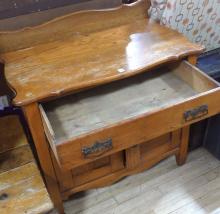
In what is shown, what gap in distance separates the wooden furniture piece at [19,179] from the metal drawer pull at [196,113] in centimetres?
53

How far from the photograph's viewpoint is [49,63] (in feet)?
3.51

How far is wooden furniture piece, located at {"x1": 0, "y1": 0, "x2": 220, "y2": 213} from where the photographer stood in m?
0.92

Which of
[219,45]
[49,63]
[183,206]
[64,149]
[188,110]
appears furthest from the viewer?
[219,45]

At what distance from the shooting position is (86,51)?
1.13 meters

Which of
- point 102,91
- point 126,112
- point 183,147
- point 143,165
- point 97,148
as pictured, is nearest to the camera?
point 97,148

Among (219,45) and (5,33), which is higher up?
(5,33)

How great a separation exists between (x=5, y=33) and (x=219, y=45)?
1.13m

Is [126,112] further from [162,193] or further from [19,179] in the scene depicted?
[162,193]

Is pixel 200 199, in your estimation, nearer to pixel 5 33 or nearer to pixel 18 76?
pixel 18 76

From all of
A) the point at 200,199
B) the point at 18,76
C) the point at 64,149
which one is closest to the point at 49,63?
the point at 18,76

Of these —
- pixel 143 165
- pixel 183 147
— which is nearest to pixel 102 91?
pixel 143 165

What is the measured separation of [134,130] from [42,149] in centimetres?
37

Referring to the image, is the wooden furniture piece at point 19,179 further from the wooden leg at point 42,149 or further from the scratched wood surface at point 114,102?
the scratched wood surface at point 114,102

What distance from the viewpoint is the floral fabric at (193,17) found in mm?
1326
